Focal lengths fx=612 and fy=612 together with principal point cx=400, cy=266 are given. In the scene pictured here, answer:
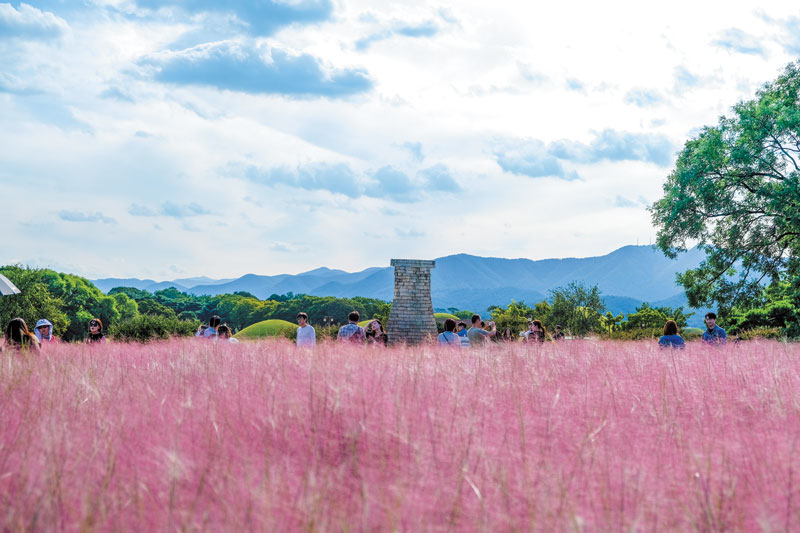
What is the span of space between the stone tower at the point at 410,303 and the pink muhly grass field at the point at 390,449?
18.6 m

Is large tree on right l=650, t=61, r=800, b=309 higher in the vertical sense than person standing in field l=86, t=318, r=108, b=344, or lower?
higher

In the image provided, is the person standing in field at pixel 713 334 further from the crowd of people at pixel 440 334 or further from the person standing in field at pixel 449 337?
the person standing in field at pixel 449 337

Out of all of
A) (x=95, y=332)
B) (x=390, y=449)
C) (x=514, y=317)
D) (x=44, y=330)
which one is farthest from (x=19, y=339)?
(x=514, y=317)

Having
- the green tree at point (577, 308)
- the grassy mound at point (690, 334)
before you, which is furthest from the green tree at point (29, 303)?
the grassy mound at point (690, 334)

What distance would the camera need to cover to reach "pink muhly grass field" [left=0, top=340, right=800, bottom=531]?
402cm

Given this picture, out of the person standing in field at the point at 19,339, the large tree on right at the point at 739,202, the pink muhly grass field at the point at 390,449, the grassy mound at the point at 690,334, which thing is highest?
the large tree on right at the point at 739,202

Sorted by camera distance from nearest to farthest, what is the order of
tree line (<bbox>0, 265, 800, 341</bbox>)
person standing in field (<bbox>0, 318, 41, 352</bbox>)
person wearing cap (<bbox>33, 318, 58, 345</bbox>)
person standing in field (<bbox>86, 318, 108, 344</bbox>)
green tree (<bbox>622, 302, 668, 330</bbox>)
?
person standing in field (<bbox>0, 318, 41, 352</bbox>) < person wearing cap (<bbox>33, 318, 58, 345</bbox>) < person standing in field (<bbox>86, 318, 108, 344</bbox>) < tree line (<bbox>0, 265, 800, 341</bbox>) < green tree (<bbox>622, 302, 668, 330</bbox>)

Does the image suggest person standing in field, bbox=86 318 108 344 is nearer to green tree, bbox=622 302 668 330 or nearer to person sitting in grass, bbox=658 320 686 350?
person sitting in grass, bbox=658 320 686 350

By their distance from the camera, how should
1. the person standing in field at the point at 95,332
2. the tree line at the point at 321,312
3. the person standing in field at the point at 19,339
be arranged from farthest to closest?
the tree line at the point at 321,312
the person standing in field at the point at 95,332
the person standing in field at the point at 19,339

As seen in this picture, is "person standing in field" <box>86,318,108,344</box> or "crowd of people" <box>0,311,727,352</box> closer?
"crowd of people" <box>0,311,727,352</box>

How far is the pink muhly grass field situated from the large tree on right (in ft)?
78.0

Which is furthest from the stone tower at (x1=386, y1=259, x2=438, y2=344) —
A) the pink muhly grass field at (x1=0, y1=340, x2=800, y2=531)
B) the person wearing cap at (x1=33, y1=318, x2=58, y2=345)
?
the pink muhly grass field at (x1=0, y1=340, x2=800, y2=531)

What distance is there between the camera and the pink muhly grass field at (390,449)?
4.02m

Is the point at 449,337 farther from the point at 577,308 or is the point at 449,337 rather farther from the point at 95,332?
the point at 577,308
